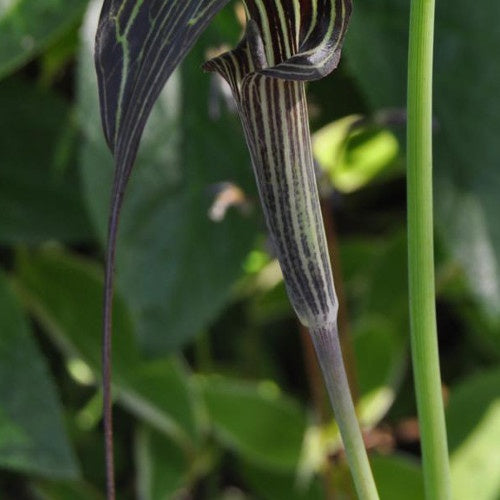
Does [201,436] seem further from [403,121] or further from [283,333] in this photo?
[403,121]

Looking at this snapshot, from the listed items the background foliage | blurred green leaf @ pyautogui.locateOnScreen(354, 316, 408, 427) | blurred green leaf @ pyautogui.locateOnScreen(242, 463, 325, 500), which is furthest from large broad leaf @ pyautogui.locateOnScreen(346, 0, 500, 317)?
blurred green leaf @ pyautogui.locateOnScreen(242, 463, 325, 500)

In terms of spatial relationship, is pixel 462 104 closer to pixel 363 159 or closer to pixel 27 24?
pixel 363 159

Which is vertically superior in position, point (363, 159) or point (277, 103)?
point (277, 103)

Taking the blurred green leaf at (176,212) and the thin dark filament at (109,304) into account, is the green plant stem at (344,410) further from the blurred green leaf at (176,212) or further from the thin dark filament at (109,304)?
the blurred green leaf at (176,212)

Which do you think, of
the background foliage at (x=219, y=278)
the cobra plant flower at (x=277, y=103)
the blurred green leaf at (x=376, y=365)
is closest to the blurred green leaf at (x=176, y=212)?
the background foliage at (x=219, y=278)

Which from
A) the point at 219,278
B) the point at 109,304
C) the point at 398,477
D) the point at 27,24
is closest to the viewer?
the point at 109,304

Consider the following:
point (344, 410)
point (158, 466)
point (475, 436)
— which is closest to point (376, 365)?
point (475, 436)

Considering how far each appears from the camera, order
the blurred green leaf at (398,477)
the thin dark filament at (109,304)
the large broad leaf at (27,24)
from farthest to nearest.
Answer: the blurred green leaf at (398,477)
the large broad leaf at (27,24)
the thin dark filament at (109,304)

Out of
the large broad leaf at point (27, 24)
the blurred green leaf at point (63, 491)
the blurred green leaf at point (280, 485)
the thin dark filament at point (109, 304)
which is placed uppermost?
the large broad leaf at point (27, 24)
